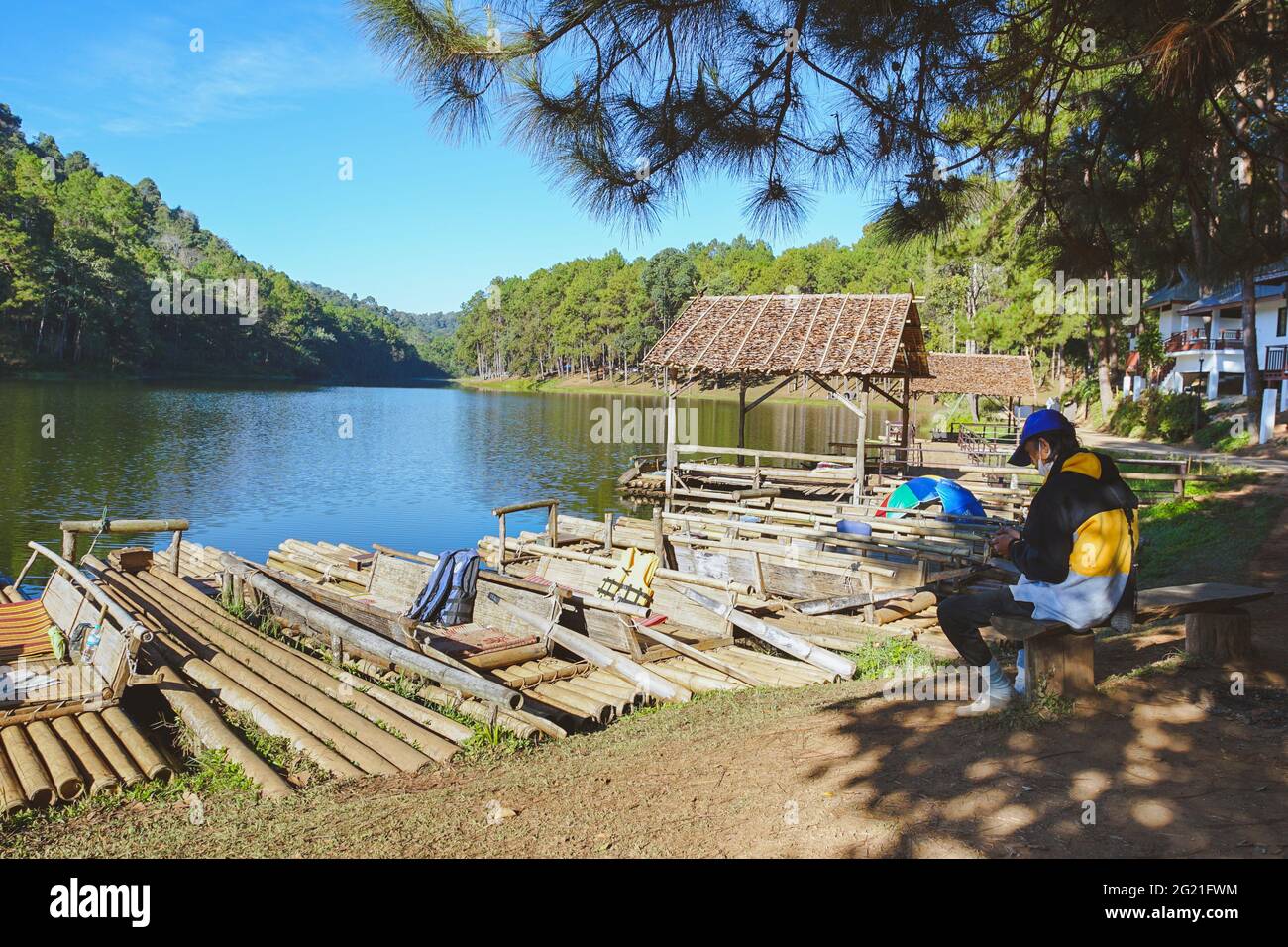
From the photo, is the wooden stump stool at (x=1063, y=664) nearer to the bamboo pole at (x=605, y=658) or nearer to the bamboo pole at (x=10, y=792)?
the bamboo pole at (x=605, y=658)

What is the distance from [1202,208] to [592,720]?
6.81 m

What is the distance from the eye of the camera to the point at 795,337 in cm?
2206

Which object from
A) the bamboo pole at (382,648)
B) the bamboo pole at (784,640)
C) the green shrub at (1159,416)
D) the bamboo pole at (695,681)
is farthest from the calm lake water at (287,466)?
the green shrub at (1159,416)

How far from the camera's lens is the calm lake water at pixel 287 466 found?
73.3 ft

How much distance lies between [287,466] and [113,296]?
50275 millimetres

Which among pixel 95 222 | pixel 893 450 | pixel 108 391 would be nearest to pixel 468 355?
pixel 95 222

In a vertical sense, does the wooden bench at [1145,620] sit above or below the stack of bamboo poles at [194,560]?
above

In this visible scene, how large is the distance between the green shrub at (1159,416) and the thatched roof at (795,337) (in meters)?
14.7

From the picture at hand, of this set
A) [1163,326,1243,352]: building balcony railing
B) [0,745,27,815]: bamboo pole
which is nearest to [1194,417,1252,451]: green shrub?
[1163,326,1243,352]: building balcony railing

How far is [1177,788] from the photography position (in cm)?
417

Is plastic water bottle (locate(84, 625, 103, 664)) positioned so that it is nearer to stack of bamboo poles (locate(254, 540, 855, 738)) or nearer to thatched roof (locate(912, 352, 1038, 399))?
stack of bamboo poles (locate(254, 540, 855, 738))

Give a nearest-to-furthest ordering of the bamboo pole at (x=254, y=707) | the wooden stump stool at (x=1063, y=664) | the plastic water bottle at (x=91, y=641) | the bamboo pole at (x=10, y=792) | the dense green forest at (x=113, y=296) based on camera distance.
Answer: the wooden stump stool at (x=1063, y=664) → the bamboo pole at (x=10, y=792) → the bamboo pole at (x=254, y=707) → the plastic water bottle at (x=91, y=641) → the dense green forest at (x=113, y=296)

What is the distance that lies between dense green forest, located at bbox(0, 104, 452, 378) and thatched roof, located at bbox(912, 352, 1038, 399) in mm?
38009

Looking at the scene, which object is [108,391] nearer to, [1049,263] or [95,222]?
[95,222]
